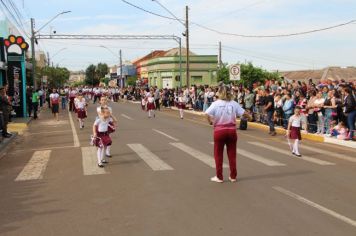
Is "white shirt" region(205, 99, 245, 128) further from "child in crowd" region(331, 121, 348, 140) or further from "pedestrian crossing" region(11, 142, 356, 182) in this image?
"child in crowd" region(331, 121, 348, 140)

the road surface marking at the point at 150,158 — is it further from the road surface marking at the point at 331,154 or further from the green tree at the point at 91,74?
the green tree at the point at 91,74

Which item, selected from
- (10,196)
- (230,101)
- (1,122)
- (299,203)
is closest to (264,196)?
(299,203)

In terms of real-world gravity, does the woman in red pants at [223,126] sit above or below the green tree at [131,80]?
above

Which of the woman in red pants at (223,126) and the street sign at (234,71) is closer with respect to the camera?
the woman in red pants at (223,126)

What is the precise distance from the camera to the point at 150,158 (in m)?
12.5

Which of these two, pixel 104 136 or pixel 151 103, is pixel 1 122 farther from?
pixel 151 103

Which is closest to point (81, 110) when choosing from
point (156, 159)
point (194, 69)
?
point (156, 159)

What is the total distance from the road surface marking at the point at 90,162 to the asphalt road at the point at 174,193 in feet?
0.07

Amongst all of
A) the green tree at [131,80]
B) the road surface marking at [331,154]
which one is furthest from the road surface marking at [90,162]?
the green tree at [131,80]

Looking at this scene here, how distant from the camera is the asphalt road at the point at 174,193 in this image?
6510mm

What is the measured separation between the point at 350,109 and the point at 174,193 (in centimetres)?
987

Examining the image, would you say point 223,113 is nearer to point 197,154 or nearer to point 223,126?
point 223,126

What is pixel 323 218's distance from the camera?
6.82m

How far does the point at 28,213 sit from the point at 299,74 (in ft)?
220
